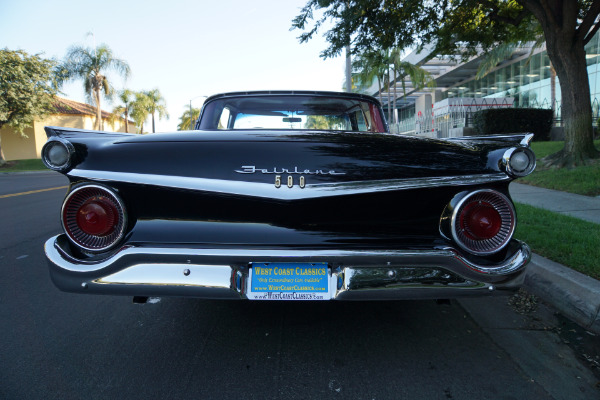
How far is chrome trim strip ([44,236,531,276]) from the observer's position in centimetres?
187

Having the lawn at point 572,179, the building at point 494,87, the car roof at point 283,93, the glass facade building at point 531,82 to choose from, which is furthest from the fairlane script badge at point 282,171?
the glass facade building at point 531,82

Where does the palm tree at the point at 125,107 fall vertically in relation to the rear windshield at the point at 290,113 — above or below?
above

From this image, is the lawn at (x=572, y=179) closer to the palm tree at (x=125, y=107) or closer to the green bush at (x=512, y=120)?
the green bush at (x=512, y=120)

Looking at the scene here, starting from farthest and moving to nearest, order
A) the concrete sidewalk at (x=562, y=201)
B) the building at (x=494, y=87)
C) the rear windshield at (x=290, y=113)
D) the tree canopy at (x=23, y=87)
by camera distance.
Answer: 1. the tree canopy at (x=23, y=87)
2. the building at (x=494, y=87)
3. the concrete sidewalk at (x=562, y=201)
4. the rear windshield at (x=290, y=113)

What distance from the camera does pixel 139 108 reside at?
43.1m

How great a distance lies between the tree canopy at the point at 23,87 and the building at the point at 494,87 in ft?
70.7

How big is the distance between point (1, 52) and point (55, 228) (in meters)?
25.2

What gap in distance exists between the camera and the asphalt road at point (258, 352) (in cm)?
200

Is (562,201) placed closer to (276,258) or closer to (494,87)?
(276,258)

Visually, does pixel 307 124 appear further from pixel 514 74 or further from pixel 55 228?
pixel 514 74

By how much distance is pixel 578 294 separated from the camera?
2.80 metres

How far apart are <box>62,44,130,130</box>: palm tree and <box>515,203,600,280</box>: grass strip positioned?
33.3 m

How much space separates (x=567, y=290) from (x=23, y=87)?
95.1 feet

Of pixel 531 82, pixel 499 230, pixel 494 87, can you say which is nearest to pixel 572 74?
pixel 499 230
